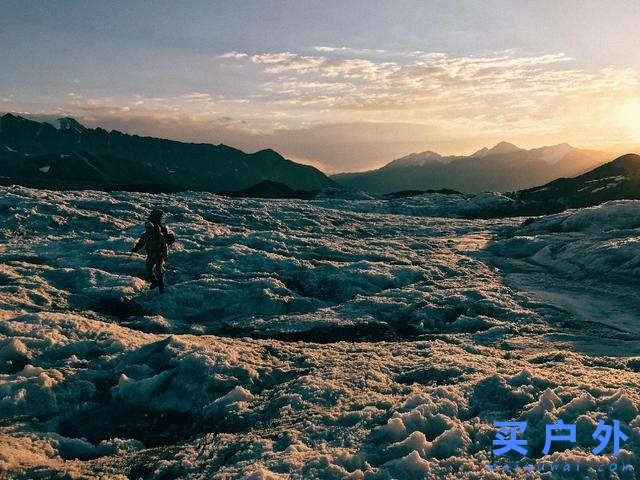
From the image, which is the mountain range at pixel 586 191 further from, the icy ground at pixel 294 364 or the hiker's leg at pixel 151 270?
the hiker's leg at pixel 151 270

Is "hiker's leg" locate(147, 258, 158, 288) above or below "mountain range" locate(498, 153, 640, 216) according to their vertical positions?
below

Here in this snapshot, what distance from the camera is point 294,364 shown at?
443 inches

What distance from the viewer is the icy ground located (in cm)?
710

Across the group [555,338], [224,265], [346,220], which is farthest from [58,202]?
[555,338]

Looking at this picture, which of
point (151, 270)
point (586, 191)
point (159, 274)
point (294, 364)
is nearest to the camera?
point (294, 364)

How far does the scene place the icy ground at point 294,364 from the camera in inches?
279

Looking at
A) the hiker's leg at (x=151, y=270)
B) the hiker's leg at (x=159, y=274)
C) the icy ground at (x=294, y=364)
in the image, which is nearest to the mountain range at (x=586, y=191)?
the icy ground at (x=294, y=364)

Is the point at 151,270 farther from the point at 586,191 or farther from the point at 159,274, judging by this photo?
the point at 586,191

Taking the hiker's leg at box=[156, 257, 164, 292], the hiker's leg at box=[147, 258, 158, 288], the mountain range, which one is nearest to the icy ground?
the hiker's leg at box=[156, 257, 164, 292]

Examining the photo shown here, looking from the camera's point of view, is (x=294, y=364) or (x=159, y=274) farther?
(x=159, y=274)

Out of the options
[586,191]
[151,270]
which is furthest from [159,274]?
[586,191]

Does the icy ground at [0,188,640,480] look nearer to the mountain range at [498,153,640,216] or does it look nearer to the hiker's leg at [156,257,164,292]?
the hiker's leg at [156,257,164,292]

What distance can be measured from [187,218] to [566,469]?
4147 cm

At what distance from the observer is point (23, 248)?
77.5ft
